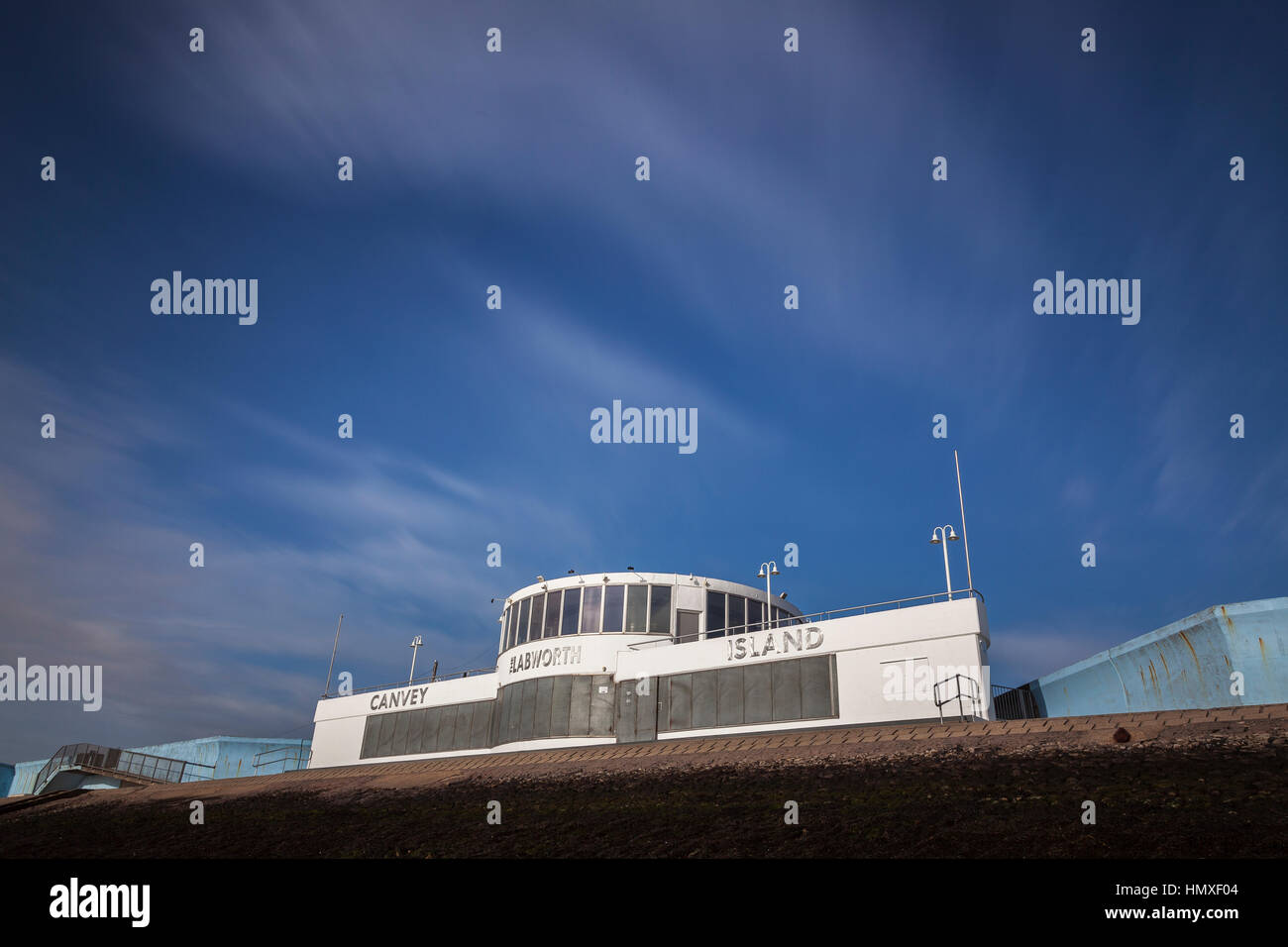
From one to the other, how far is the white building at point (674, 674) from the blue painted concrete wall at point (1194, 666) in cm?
372

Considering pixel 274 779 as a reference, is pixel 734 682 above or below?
above

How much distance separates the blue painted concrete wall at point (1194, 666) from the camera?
63.7ft

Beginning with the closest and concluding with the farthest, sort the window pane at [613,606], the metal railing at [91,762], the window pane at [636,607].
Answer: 1. the window pane at [636,607]
2. the window pane at [613,606]
3. the metal railing at [91,762]

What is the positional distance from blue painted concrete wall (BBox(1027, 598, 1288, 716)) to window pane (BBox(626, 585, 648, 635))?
15.6 m

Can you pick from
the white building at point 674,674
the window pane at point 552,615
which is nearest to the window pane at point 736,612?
the white building at point 674,674

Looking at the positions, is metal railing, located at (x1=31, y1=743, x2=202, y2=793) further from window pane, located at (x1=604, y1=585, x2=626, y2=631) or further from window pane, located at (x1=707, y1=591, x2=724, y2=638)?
window pane, located at (x1=707, y1=591, x2=724, y2=638)

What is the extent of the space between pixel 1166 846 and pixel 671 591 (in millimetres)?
24654

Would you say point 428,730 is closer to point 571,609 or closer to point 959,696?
point 571,609

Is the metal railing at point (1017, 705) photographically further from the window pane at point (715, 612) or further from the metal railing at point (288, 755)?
the metal railing at point (288, 755)

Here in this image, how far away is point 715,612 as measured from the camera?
35.0m

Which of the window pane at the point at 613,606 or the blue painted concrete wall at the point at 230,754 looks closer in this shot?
the window pane at the point at 613,606

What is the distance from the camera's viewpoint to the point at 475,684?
128 ft

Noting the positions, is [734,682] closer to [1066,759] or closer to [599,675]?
[599,675]
